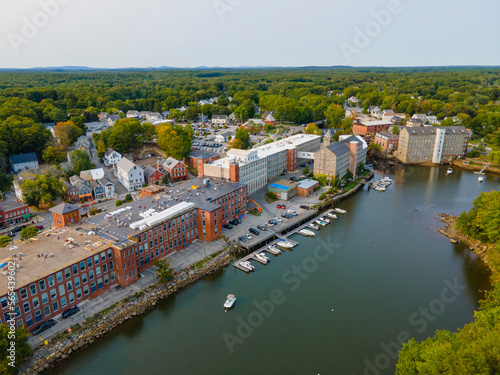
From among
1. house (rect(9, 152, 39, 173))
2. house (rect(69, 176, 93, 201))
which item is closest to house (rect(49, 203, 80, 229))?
house (rect(69, 176, 93, 201))

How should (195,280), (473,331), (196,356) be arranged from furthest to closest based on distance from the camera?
1. (195,280)
2. (196,356)
3. (473,331)

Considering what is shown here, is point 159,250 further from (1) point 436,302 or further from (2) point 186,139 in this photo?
(2) point 186,139

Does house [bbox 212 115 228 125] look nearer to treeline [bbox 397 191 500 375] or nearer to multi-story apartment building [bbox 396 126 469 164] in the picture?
multi-story apartment building [bbox 396 126 469 164]

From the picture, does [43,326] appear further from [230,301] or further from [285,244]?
[285,244]

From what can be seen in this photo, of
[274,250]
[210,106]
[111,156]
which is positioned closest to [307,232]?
[274,250]

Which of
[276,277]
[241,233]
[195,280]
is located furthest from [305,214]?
[195,280]

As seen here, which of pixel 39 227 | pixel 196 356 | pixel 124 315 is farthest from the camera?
pixel 39 227
